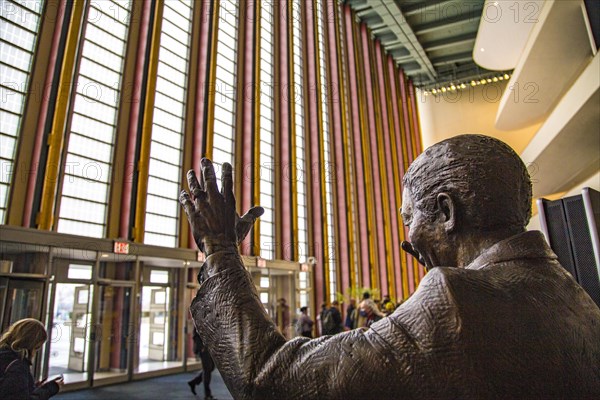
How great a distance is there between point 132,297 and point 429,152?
427 inches

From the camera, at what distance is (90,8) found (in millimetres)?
11555

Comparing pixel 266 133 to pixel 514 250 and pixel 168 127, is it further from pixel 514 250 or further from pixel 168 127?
pixel 514 250

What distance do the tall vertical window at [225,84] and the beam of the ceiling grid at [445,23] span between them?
15.4 metres

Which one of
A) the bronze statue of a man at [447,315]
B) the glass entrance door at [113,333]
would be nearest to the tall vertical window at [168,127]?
the glass entrance door at [113,333]

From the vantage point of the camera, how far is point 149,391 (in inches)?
340

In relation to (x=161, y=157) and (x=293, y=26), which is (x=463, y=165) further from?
(x=293, y=26)

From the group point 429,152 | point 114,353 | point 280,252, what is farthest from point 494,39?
point 429,152

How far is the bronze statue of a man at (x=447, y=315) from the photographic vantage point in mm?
805

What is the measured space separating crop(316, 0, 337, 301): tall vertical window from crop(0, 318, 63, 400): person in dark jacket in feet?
54.0

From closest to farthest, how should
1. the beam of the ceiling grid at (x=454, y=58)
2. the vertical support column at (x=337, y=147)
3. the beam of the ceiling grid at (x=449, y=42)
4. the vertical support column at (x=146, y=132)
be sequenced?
the vertical support column at (x=146, y=132)
the vertical support column at (x=337, y=147)
the beam of the ceiling grid at (x=449, y=42)
the beam of the ceiling grid at (x=454, y=58)

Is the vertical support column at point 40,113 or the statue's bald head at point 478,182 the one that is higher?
the vertical support column at point 40,113

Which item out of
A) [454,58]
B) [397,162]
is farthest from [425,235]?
[454,58]

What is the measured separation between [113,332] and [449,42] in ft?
92.0

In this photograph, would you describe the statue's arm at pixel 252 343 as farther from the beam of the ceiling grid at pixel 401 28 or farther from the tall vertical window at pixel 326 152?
the beam of the ceiling grid at pixel 401 28
